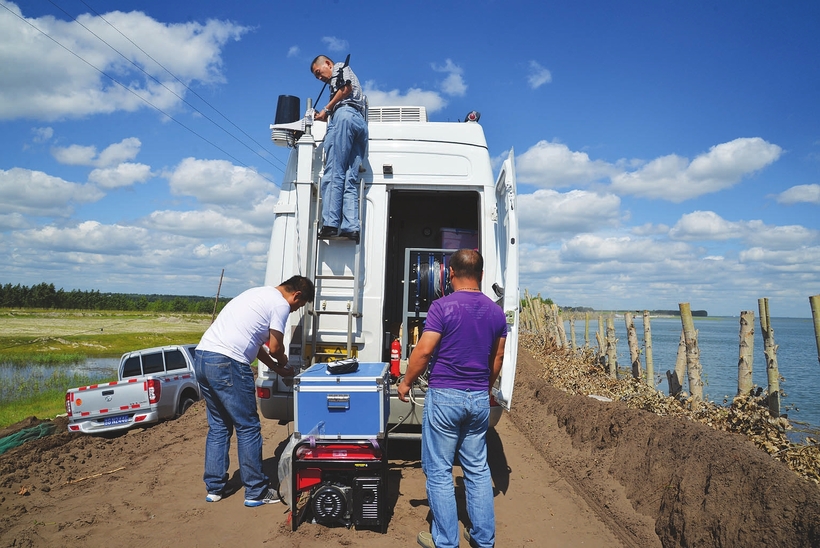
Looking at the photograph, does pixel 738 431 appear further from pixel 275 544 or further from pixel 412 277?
pixel 275 544

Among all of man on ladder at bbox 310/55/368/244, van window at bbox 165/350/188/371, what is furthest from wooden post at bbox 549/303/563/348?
man on ladder at bbox 310/55/368/244

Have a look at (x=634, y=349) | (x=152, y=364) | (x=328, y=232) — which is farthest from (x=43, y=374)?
(x=634, y=349)

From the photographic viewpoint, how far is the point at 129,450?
25.7ft

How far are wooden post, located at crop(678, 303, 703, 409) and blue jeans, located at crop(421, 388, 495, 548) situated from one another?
406 centimetres

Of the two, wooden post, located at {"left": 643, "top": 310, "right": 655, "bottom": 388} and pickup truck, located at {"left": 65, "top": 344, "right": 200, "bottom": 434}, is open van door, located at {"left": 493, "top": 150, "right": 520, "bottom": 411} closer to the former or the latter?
wooden post, located at {"left": 643, "top": 310, "right": 655, "bottom": 388}

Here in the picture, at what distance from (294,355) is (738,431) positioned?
4640 millimetres

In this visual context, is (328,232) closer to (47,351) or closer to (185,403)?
(185,403)

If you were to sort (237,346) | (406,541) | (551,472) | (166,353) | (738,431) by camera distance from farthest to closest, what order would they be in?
(166,353) < (551,472) < (738,431) < (237,346) < (406,541)

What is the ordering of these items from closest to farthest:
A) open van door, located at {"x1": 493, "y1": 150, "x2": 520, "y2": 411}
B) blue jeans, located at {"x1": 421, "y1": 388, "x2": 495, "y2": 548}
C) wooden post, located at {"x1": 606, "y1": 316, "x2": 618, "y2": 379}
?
1. blue jeans, located at {"x1": 421, "y1": 388, "x2": 495, "y2": 548}
2. open van door, located at {"x1": 493, "y1": 150, "x2": 520, "y2": 411}
3. wooden post, located at {"x1": 606, "y1": 316, "x2": 618, "y2": 379}

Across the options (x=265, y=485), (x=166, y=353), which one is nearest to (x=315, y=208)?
(x=265, y=485)

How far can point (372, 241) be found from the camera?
18.4 ft

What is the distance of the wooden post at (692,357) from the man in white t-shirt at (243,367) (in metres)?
5.04

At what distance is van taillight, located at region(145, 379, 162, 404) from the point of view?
9.76m

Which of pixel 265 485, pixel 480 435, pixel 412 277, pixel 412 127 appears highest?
pixel 412 127
